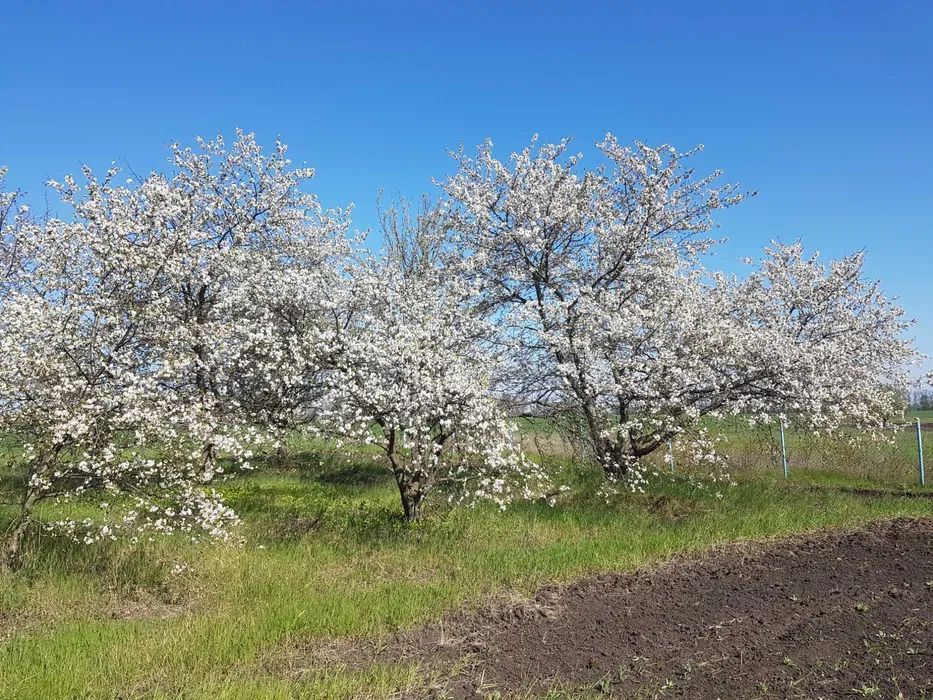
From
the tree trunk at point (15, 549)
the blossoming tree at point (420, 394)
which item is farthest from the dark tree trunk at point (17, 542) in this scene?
the blossoming tree at point (420, 394)

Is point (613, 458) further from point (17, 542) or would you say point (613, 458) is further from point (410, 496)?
point (17, 542)

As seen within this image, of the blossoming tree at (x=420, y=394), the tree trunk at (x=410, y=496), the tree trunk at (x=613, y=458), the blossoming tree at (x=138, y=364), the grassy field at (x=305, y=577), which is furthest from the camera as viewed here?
the tree trunk at (x=613, y=458)

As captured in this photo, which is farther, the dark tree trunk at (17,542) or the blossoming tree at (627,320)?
the blossoming tree at (627,320)

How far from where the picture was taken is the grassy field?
176 inches

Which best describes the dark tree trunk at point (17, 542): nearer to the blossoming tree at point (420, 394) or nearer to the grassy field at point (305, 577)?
the grassy field at point (305, 577)

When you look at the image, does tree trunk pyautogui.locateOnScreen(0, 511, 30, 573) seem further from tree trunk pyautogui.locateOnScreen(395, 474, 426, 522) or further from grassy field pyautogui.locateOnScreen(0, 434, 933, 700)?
tree trunk pyautogui.locateOnScreen(395, 474, 426, 522)

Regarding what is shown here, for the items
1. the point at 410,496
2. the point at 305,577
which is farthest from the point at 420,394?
the point at 305,577

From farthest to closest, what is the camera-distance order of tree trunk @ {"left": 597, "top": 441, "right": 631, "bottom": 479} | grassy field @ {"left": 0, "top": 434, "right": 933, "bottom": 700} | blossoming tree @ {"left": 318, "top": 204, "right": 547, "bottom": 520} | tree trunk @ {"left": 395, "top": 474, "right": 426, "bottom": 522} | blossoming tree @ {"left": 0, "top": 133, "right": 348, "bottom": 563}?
tree trunk @ {"left": 597, "top": 441, "right": 631, "bottom": 479}, tree trunk @ {"left": 395, "top": 474, "right": 426, "bottom": 522}, blossoming tree @ {"left": 318, "top": 204, "right": 547, "bottom": 520}, blossoming tree @ {"left": 0, "top": 133, "right": 348, "bottom": 563}, grassy field @ {"left": 0, "top": 434, "right": 933, "bottom": 700}

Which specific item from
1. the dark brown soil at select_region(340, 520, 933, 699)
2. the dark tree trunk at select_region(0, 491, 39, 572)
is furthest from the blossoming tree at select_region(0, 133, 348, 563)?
the dark brown soil at select_region(340, 520, 933, 699)

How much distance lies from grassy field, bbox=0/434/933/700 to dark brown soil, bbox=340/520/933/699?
43 cm

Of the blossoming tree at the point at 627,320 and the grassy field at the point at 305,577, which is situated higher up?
the blossoming tree at the point at 627,320

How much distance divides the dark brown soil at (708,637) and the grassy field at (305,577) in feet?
1.41

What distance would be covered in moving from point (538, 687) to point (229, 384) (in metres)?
6.57

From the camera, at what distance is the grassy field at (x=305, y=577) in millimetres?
4473
